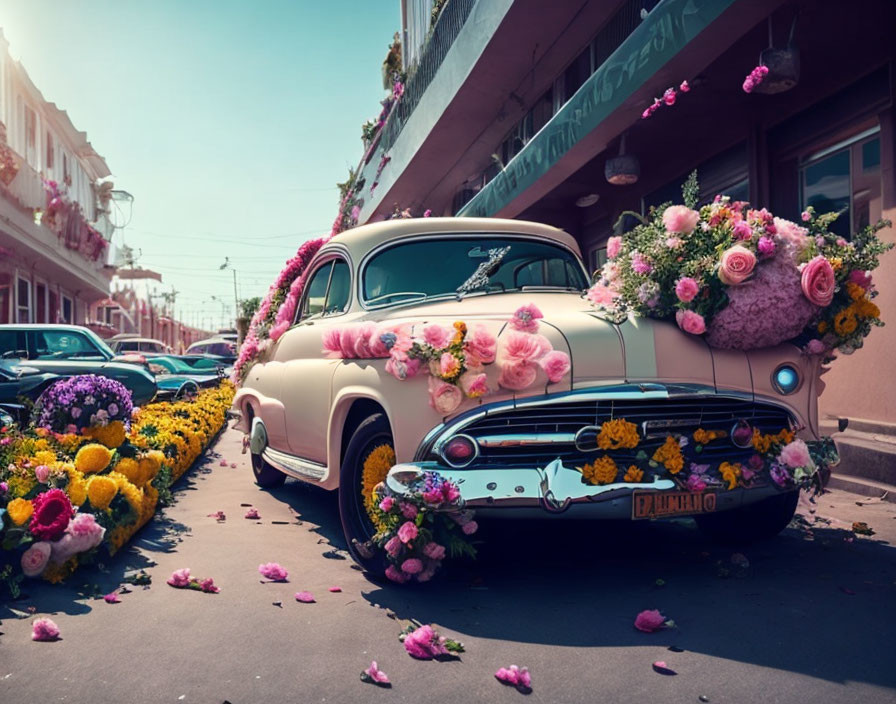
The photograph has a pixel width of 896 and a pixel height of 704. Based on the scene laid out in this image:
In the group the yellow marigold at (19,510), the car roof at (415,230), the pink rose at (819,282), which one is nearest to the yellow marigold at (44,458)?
the yellow marigold at (19,510)

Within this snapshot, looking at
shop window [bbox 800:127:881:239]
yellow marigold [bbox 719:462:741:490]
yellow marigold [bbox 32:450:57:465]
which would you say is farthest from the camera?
shop window [bbox 800:127:881:239]

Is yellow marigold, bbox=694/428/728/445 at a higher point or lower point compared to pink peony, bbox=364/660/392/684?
higher

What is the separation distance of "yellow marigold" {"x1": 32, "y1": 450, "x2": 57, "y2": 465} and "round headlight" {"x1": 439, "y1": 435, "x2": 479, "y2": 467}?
2.39 meters

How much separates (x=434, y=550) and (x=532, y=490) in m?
0.53

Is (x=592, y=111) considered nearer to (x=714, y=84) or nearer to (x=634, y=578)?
(x=714, y=84)

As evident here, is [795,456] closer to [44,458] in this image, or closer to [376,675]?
[376,675]

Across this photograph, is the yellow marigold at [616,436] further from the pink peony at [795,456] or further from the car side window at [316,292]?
the car side window at [316,292]

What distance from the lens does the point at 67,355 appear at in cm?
1189

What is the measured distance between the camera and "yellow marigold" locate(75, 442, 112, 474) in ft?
16.4

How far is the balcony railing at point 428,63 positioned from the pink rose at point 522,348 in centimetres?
1185

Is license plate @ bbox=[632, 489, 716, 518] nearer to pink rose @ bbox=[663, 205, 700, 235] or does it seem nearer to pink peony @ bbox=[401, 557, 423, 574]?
pink peony @ bbox=[401, 557, 423, 574]

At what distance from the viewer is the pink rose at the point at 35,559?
13.2ft

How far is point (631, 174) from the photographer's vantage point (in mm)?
11227

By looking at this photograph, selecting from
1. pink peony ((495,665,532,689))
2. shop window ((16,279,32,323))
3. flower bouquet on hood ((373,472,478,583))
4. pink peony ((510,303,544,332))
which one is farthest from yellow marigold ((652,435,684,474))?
shop window ((16,279,32,323))
